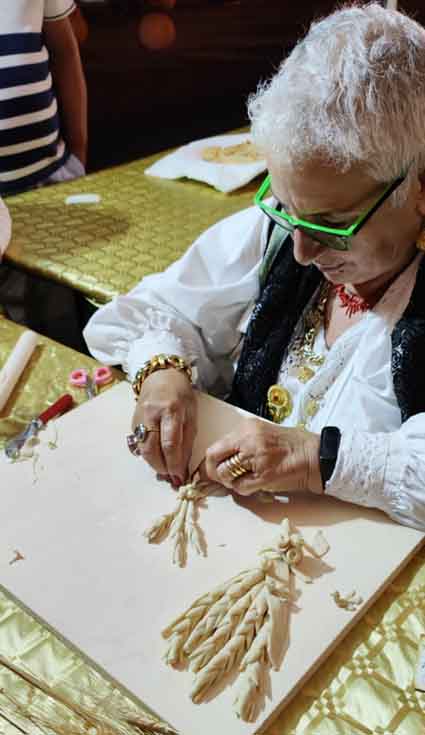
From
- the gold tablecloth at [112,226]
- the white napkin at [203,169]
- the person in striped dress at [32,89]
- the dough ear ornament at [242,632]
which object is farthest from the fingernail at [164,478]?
the person in striped dress at [32,89]

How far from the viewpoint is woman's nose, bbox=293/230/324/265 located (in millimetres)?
961

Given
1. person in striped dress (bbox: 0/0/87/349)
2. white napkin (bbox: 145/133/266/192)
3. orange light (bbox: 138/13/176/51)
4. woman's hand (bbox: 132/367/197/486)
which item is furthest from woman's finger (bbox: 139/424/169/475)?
orange light (bbox: 138/13/176/51)

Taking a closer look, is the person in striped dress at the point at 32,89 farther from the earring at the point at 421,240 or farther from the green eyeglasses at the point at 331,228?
the earring at the point at 421,240

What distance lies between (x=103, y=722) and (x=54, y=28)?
230cm

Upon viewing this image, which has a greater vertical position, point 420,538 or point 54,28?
point 54,28

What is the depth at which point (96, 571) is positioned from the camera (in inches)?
33.4

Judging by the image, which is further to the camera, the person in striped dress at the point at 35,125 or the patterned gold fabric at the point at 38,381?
the person in striped dress at the point at 35,125

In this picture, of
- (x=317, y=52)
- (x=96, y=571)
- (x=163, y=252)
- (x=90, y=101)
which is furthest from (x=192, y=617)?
(x=90, y=101)

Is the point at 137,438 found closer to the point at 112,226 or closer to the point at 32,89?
the point at 112,226

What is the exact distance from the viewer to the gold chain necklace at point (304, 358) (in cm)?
118

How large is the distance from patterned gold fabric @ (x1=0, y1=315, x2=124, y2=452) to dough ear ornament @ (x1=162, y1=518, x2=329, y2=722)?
0.47 m

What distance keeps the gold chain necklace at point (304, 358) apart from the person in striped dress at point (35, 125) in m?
0.76

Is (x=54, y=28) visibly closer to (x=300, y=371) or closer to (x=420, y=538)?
(x=300, y=371)

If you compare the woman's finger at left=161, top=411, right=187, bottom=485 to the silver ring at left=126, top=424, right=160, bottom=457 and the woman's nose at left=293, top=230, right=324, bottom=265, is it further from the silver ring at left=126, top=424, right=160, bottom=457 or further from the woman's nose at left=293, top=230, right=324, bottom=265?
the woman's nose at left=293, top=230, right=324, bottom=265
